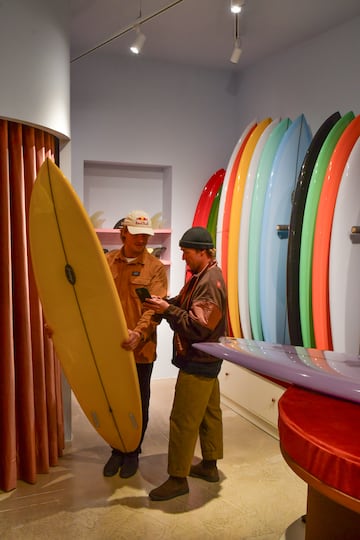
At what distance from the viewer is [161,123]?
416 cm

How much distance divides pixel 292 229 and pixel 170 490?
1.55 m

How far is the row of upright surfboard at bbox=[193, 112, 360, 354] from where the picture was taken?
2732 millimetres

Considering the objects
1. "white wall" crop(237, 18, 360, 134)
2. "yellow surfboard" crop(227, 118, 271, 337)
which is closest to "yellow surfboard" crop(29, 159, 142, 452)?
"yellow surfboard" crop(227, 118, 271, 337)

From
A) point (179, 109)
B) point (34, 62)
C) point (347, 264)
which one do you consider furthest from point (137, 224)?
point (179, 109)

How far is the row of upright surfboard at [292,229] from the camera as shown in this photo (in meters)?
2.73

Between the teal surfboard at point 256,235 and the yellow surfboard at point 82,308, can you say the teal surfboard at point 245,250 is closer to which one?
the teal surfboard at point 256,235

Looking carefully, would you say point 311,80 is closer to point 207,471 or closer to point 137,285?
point 137,285

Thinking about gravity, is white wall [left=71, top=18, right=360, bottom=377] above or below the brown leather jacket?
above

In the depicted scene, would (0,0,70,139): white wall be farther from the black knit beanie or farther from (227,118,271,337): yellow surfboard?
(227,118,271,337): yellow surfboard

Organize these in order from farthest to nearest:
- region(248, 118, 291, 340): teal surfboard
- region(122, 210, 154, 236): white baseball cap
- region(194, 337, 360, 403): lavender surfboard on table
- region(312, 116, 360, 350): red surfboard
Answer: region(248, 118, 291, 340): teal surfboard
region(312, 116, 360, 350): red surfboard
region(122, 210, 154, 236): white baseball cap
region(194, 337, 360, 403): lavender surfboard on table

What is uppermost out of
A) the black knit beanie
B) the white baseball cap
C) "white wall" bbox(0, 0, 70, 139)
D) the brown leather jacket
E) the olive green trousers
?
"white wall" bbox(0, 0, 70, 139)

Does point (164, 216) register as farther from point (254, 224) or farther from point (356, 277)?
point (356, 277)

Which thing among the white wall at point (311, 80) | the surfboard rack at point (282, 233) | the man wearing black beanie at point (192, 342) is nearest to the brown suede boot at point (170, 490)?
the man wearing black beanie at point (192, 342)

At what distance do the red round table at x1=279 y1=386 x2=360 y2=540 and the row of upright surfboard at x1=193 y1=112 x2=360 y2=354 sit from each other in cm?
178
